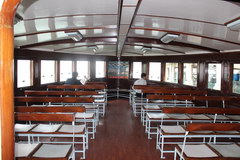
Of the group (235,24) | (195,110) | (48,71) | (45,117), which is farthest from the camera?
(48,71)

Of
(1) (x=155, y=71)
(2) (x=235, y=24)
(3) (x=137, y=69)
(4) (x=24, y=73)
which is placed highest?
(2) (x=235, y=24)

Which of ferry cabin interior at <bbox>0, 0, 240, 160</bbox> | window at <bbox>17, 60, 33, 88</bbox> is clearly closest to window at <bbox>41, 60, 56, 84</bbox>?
ferry cabin interior at <bbox>0, 0, 240, 160</bbox>

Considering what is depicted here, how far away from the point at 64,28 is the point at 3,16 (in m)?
3.32

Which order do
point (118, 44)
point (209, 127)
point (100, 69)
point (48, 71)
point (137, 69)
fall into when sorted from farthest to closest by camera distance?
point (137, 69) < point (100, 69) < point (48, 71) < point (118, 44) < point (209, 127)

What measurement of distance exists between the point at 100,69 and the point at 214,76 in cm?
604

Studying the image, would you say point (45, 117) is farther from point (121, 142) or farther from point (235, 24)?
point (235, 24)

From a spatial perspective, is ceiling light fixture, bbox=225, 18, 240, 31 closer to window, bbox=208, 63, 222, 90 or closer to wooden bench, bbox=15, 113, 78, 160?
wooden bench, bbox=15, 113, 78, 160

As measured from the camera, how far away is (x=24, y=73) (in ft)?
21.9

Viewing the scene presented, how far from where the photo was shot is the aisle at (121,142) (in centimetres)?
375

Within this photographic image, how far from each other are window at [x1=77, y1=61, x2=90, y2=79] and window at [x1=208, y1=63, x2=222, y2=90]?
5.84 m

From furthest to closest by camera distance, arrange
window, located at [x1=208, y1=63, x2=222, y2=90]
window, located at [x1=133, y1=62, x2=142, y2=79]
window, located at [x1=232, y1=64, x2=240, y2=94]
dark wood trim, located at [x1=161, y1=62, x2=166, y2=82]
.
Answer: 1. window, located at [x1=133, y1=62, x2=142, y2=79]
2. dark wood trim, located at [x1=161, y1=62, x2=166, y2=82]
3. window, located at [x1=208, y1=63, x2=222, y2=90]
4. window, located at [x1=232, y1=64, x2=240, y2=94]

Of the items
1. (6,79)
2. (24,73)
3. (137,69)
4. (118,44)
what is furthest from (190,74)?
(6,79)

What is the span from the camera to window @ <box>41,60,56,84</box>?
777 centimetres

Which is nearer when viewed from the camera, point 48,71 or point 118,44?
point 118,44
